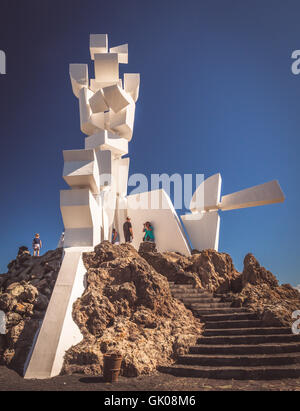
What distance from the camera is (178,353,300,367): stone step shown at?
15.3 ft

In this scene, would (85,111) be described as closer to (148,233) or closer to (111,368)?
(148,233)

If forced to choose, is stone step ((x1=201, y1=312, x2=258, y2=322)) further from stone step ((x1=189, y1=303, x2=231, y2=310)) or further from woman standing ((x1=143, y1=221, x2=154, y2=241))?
woman standing ((x1=143, y1=221, x2=154, y2=241))

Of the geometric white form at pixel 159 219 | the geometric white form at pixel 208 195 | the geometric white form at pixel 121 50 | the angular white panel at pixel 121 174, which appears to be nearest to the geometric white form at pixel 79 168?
the geometric white form at pixel 159 219

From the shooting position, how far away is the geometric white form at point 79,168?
7414 mm

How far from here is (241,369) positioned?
4.43 m

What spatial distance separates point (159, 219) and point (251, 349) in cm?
837

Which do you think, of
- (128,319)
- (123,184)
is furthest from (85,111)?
(128,319)

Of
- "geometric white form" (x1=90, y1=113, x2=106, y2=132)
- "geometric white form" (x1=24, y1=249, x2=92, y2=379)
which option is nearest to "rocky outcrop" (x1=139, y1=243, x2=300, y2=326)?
"geometric white form" (x1=24, y1=249, x2=92, y2=379)

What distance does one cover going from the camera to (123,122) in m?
13.7

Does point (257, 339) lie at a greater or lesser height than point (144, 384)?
greater

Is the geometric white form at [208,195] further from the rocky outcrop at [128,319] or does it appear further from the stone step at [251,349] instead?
the stone step at [251,349]

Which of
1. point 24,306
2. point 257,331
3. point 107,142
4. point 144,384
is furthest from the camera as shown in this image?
point 107,142

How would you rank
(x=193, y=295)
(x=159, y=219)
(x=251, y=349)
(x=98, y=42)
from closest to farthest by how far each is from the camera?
(x=251, y=349) → (x=193, y=295) → (x=159, y=219) → (x=98, y=42)
